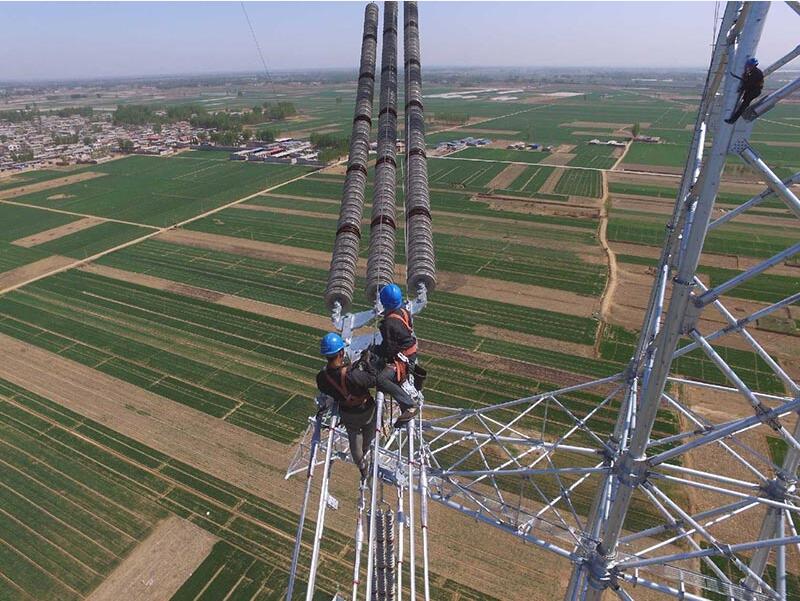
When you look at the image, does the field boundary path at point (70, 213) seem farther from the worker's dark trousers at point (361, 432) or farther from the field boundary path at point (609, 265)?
the worker's dark trousers at point (361, 432)

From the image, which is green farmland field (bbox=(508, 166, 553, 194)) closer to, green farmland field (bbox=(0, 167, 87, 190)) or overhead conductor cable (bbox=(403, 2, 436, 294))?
overhead conductor cable (bbox=(403, 2, 436, 294))

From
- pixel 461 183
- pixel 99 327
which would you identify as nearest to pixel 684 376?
pixel 99 327

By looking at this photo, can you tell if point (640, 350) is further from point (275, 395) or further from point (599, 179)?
point (599, 179)

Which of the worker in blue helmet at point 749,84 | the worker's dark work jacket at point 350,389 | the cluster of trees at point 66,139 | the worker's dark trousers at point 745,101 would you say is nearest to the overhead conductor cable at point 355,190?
the worker's dark work jacket at point 350,389

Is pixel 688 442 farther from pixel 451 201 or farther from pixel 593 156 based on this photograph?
pixel 593 156

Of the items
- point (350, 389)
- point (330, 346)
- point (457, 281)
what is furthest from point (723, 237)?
point (330, 346)

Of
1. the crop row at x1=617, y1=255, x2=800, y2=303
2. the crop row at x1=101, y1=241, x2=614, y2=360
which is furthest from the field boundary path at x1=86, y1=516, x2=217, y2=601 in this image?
the crop row at x1=617, y1=255, x2=800, y2=303
